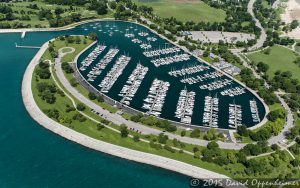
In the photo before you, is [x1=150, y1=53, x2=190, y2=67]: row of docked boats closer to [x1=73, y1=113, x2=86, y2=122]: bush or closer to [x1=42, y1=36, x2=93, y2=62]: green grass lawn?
[x1=42, y1=36, x2=93, y2=62]: green grass lawn

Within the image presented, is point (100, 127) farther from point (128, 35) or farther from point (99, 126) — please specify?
point (128, 35)

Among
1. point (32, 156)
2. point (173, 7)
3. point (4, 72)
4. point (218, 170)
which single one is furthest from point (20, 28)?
point (218, 170)

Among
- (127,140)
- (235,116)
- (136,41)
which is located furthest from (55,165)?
(136,41)

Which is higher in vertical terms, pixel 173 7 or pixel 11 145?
pixel 173 7

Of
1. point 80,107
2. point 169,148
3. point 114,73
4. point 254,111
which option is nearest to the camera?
point 169,148

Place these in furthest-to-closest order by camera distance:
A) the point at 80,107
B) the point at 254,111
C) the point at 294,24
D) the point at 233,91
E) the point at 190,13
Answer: the point at 190,13
the point at 294,24
the point at 233,91
the point at 254,111
the point at 80,107

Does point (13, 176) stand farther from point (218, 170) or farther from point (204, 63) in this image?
point (204, 63)
